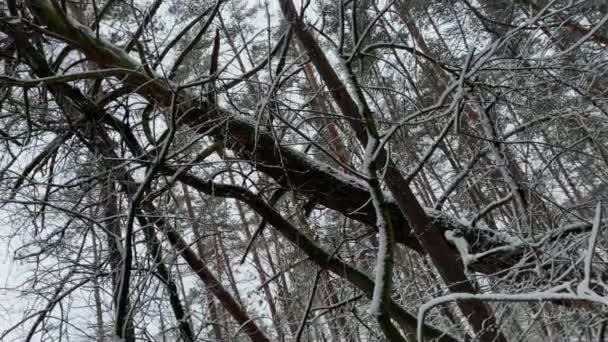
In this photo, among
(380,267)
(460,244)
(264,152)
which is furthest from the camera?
(264,152)

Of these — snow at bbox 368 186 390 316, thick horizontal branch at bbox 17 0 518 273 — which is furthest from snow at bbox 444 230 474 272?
snow at bbox 368 186 390 316

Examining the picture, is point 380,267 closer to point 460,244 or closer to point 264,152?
point 460,244

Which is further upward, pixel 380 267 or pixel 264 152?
pixel 264 152

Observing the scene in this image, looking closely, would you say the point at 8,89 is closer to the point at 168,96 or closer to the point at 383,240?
the point at 168,96

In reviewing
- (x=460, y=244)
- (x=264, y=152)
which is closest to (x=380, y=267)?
(x=460, y=244)

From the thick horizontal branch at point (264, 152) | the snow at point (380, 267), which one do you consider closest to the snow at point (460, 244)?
the thick horizontal branch at point (264, 152)

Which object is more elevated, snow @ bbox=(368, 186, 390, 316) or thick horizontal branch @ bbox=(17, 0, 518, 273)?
thick horizontal branch @ bbox=(17, 0, 518, 273)

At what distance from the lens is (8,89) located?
2914 mm

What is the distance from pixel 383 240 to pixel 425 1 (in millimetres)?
6892

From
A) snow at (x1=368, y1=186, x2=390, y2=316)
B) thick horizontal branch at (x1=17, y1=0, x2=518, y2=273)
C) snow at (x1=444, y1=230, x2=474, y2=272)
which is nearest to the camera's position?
snow at (x1=368, y1=186, x2=390, y2=316)

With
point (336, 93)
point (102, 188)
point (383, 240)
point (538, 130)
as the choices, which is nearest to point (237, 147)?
point (336, 93)

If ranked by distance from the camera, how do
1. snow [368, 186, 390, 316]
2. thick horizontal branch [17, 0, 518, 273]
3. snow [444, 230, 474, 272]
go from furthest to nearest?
thick horizontal branch [17, 0, 518, 273]
snow [444, 230, 474, 272]
snow [368, 186, 390, 316]

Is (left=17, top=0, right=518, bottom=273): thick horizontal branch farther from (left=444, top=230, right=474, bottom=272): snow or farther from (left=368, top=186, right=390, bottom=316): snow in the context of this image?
(left=368, top=186, right=390, bottom=316): snow

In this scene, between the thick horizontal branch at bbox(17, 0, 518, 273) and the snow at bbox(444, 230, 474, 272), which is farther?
the thick horizontal branch at bbox(17, 0, 518, 273)
